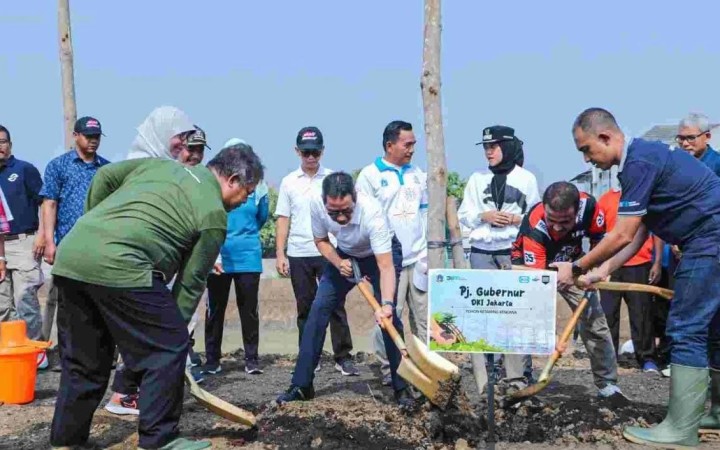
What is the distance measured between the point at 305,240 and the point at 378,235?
6.10ft

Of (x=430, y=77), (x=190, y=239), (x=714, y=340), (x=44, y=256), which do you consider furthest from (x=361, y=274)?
(x=44, y=256)

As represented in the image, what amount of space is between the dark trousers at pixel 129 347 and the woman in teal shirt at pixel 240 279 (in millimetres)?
2785

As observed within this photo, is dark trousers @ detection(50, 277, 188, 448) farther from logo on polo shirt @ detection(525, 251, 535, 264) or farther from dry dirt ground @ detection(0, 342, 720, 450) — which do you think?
logo on polo shirt @ detection(525, 251, 535, 264)

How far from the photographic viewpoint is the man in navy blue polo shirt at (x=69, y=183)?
6934 millimetres

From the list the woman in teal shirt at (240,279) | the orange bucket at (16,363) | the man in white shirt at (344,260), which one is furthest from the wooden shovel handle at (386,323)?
the orange bucket at (16,363)

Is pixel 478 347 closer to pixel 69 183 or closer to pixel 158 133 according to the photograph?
pixel 158 133

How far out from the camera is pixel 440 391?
4.89 meters

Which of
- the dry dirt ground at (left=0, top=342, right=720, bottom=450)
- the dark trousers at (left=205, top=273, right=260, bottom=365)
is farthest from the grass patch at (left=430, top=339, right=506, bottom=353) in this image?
the dark trousers at (left=205, top=273, right=260, bottom=365)

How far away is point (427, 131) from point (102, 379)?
2.92m

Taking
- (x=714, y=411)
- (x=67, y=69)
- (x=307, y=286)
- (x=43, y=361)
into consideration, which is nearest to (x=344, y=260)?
(x=307, y=286)

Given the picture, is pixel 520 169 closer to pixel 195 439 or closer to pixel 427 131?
pixel 427 131

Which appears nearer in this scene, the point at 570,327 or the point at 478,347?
the point at 478,347

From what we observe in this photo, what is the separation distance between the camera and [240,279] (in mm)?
7297

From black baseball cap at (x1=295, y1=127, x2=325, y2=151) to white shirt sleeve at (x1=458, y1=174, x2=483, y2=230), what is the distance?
1.42 metres
